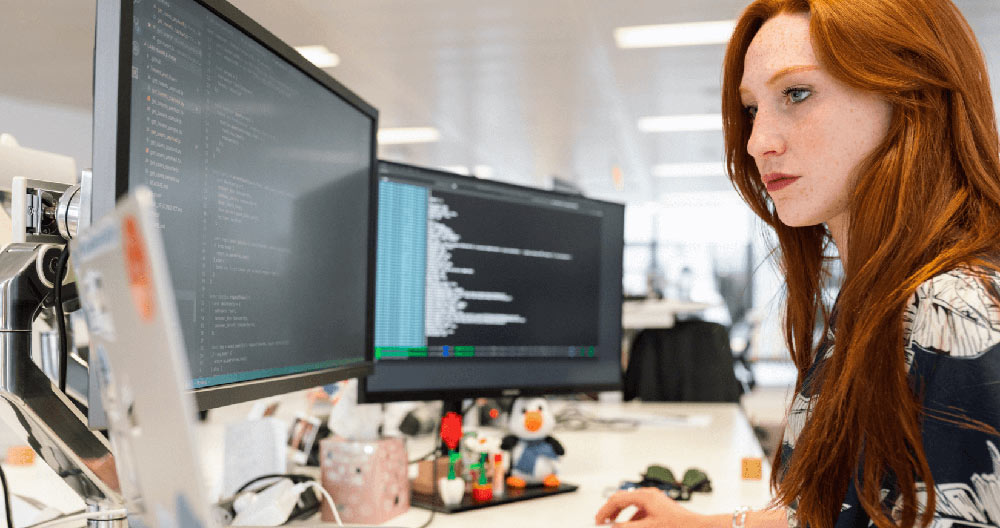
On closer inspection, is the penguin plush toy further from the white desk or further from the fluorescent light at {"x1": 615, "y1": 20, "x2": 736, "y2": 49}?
the fluorescent light at {"x1": 615, "y1": 20, "x2": 736, "y2": 49}

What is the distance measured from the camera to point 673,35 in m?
4.12

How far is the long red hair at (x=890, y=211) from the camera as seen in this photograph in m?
0.61

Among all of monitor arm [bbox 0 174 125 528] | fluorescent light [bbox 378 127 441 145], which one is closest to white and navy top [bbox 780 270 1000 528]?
monitor arm [bbox 0 174 125 528]

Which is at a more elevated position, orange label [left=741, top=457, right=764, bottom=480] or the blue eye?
the blue eye

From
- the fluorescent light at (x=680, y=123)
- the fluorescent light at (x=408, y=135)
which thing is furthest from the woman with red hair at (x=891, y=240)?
the fluorescent light at (x=408, y=135)

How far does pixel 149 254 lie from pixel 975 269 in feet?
2.03

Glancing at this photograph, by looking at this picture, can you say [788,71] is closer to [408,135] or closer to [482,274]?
[482,274]

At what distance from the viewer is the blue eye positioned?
2.43 ft

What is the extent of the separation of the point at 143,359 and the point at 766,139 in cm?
67

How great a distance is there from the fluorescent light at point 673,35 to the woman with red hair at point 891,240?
11.0 feet

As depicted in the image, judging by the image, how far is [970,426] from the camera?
0.55 meters

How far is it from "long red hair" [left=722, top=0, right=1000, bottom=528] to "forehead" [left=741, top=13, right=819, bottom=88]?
0.02 m

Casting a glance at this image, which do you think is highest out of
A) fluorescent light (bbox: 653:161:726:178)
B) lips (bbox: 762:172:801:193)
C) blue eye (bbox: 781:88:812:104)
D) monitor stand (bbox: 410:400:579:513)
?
fluorescent light (bbox: 653:161:726:178)

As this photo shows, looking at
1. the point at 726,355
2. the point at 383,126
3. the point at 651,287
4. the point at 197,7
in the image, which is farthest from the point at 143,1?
the point at 383,126
